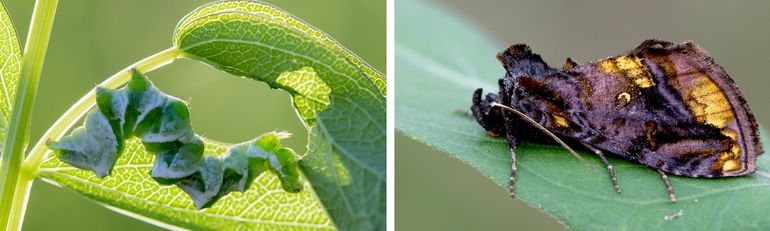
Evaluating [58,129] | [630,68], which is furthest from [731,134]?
[58,129]

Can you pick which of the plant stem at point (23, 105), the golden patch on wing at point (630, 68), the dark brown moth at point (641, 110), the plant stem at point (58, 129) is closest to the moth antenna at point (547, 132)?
the dark brown moth at point (641, 110)

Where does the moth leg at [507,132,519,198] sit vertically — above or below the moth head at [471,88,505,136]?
below

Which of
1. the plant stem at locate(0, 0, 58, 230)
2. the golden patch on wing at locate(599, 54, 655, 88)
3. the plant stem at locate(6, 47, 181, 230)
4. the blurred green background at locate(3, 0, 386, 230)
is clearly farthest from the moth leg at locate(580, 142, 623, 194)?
the blurred green background at locate(3, 0, 386, 230)

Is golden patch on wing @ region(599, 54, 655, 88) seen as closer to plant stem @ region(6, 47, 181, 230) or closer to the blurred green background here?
plant stem @ region(6, 47, 181, 230)

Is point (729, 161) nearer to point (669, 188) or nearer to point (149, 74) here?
point (669, 188)

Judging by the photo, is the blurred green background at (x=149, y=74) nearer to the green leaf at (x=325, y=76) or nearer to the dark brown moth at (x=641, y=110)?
the dark brown moth at (x=641, y=110)

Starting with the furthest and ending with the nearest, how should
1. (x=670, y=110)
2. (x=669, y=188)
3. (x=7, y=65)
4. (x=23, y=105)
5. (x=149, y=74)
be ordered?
(x=149, y=74) < (x=670, y=110) < (x=669, y=188) < (x=7, y=65) < (x=23, y=105)
